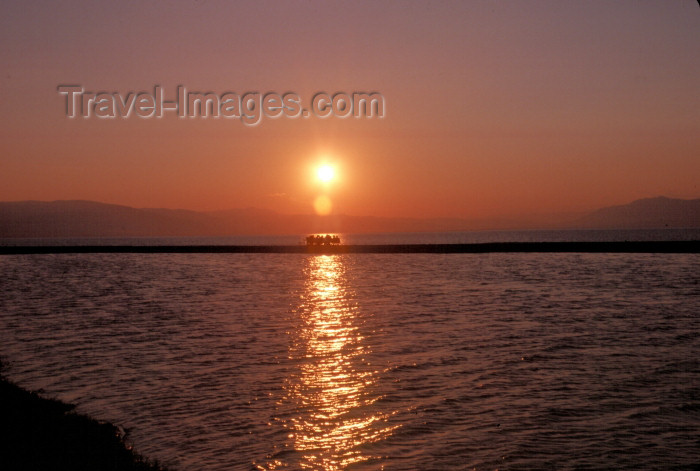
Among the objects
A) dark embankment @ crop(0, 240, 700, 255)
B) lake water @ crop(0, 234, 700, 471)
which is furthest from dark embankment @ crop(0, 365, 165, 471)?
dark embankment @ crop(0, 240, 700, 255)

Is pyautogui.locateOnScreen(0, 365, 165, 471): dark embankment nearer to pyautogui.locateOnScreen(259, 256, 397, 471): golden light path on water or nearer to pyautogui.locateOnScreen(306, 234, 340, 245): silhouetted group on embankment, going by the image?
pyautogui.locateOnScreen(259, 256, 397, 471): golden light path on water

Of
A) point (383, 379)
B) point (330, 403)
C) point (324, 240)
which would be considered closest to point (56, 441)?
point (330, 403)

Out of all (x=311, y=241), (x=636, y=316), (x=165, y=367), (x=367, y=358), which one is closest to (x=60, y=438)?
(x=165, y=367)

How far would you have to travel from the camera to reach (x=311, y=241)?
151 m

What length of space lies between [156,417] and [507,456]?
774 centimetres

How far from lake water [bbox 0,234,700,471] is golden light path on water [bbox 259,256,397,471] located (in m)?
0.06

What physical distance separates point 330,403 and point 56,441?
6.19 m

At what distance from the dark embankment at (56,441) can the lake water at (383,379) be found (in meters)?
0.63

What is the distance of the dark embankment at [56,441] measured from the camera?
38.5 feet

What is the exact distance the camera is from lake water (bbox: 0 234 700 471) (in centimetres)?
1306

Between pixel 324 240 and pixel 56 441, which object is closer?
pixel 56 441

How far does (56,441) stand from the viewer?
12922mm

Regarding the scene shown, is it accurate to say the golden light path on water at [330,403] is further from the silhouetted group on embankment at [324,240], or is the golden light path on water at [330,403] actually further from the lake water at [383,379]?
the silhouetted group on embankment at [324,240]

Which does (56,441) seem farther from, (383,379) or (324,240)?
(324,240)
